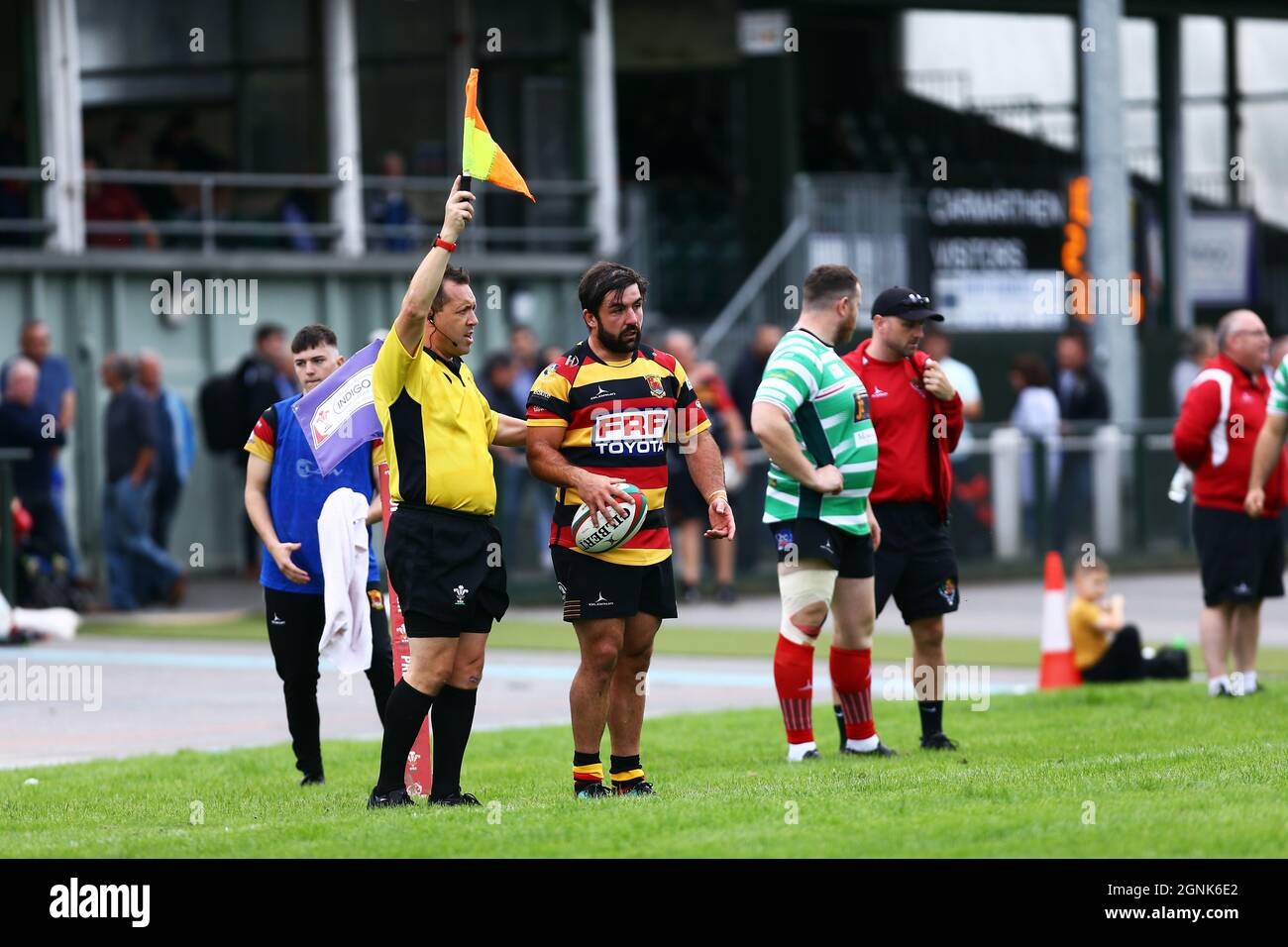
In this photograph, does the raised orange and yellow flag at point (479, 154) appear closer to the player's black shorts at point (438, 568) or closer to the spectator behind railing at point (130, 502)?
the player's black shorts at point (438, 568)

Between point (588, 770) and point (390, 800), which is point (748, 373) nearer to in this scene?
point (588, 770)

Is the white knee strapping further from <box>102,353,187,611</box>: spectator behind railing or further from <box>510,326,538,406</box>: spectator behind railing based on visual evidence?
<box>510,326,538,406</box>: spectator behind railing

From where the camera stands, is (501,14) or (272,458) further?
(501,14)

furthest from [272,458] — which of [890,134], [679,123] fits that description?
[890,134]

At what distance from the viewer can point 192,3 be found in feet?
81.8

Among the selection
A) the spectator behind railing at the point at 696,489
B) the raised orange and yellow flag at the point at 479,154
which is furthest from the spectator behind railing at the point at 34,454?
the raised orange and yellow flag at the point at 479,154

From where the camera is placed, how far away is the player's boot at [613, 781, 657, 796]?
27.7ft

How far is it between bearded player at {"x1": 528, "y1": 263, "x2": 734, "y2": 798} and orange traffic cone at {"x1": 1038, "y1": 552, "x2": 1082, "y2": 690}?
4.82 m

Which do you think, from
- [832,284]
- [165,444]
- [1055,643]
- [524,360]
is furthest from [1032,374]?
[832,284]

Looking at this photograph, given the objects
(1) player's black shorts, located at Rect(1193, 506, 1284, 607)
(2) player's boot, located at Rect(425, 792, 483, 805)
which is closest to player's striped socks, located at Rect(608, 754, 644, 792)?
(2) player's boot, located at Rect(425, 792, 483, 805)

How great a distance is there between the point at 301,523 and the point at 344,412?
793 mm

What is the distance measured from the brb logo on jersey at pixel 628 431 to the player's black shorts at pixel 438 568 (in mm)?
616

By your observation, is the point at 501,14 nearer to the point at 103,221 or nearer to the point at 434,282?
the point at 103,221
